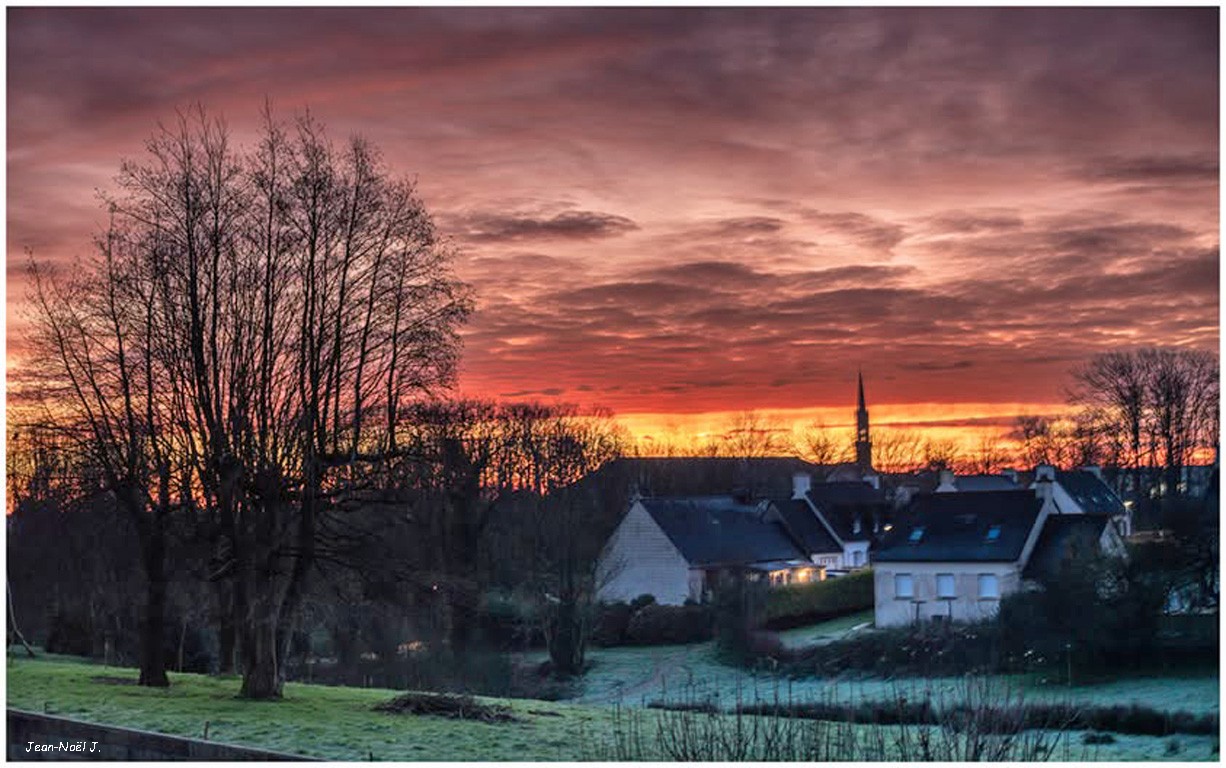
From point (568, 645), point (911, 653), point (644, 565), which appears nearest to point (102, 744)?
point (568, 645)

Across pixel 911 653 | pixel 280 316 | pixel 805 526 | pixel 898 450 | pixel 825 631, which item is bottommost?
pixel 911 653

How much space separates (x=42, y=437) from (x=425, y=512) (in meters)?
13.6

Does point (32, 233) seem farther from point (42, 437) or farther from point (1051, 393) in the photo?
point (1051, 393)

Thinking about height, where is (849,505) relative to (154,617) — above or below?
above

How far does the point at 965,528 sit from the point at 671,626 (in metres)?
7.56

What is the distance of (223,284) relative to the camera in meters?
19.0

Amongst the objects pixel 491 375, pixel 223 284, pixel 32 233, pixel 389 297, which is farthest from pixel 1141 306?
pixel 32 233

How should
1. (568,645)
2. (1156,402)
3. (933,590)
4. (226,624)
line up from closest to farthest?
(226,624) < (568,645) < (933,590) < (1156,402)

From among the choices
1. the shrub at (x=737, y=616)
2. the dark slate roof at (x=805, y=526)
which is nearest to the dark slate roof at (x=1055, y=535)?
the shrub at (x=737, y=616)

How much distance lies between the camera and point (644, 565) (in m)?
40.1

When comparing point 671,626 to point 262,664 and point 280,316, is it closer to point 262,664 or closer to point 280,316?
point 262,664

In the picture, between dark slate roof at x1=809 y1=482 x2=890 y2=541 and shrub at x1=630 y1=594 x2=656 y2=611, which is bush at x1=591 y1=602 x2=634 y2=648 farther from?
dark slate roof at x1=809 y1=482 x2=890 y2=541

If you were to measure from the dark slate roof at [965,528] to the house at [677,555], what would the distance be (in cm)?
393

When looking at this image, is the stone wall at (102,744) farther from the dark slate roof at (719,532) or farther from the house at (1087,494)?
the house at (1087,494)
